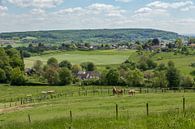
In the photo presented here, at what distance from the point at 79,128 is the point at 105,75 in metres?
86.5

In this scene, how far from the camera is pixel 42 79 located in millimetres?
116688

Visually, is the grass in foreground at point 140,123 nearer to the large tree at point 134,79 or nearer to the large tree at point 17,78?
the large tree at point 134,79

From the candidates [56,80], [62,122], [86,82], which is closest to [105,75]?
[86,82]

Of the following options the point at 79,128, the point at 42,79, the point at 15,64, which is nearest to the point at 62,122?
the point at 79,128

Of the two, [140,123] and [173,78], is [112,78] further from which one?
[140,123]

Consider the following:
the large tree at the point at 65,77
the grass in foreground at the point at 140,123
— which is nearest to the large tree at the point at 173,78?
the large tree at the point at 65,77

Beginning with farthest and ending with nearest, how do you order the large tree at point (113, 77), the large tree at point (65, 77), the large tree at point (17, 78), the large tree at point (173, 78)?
1. the large tree at point (65, 77)
2. the large tree at point (17, 78)
3. the large tree at point (113, 77)
4. the large tree at point (173, 78)

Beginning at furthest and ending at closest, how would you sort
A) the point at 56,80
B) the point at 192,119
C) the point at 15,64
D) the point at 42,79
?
the point at 15,64 → the point at 42,79 → the point at 56,80 → the point at 192,119

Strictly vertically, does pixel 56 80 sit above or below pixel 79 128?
below

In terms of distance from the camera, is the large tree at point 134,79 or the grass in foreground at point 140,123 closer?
the grass in foreground at point 140,123

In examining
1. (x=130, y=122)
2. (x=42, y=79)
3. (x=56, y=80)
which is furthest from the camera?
(x=42, y=79)

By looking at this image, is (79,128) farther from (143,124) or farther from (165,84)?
(165,84)

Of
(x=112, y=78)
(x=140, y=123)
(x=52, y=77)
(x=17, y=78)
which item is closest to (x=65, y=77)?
(x=52, y=77)

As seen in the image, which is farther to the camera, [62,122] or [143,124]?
[62,122]
